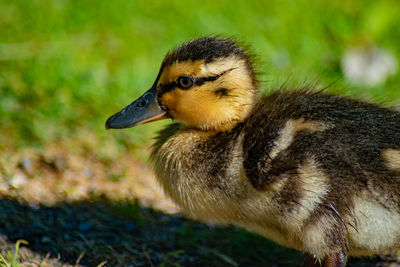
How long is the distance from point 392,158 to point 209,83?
64 cm

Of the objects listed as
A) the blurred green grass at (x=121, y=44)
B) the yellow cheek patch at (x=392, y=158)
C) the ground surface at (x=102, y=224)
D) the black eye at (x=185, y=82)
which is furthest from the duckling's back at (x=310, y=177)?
Answer: the blurred green grass at (x=121, y=44)

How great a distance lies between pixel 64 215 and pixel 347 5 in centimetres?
268

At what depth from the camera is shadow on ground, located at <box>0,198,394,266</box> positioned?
232 cm

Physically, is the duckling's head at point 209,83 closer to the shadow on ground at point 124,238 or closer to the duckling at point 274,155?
the duckling at point 274,155

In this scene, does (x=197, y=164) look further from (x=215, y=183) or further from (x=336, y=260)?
(x=336, y=260)

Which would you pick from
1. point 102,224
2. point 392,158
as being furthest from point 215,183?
point 102,224

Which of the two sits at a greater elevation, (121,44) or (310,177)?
(121,44)

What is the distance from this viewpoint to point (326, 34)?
164 inches

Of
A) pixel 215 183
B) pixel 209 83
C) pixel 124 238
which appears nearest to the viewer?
pixel 215 183

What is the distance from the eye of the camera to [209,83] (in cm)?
219

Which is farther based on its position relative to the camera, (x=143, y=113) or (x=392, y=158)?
(x=143, y=113)

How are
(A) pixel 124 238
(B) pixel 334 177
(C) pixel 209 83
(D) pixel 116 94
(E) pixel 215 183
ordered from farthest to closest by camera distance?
1. (D) pixel 116 94
2. (A) pixel 124 238
3. (C) pixel 209 83
4. (E) pixel 215 183
5. (B) pixel 334 177

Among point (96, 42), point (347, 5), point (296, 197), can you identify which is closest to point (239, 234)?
point (296, 197)

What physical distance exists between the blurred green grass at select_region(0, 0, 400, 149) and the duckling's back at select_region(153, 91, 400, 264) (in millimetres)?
1021
